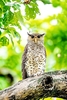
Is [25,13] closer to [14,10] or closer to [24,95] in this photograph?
[14,10]

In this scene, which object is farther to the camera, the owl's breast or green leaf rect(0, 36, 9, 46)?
the owl's breast

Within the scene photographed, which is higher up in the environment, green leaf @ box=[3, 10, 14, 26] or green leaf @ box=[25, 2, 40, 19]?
green leaf @ box=[25, 2, 40, 19]

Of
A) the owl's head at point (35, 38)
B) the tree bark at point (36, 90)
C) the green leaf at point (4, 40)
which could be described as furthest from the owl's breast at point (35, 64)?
the green leaf at point (4, 40)

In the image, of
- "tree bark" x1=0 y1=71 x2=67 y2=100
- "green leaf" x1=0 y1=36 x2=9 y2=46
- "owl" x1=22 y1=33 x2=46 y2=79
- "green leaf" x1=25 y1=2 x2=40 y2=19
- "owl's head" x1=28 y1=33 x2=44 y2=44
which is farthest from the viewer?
"owl's head" x1=28 y1=33 x2=44 y2=44

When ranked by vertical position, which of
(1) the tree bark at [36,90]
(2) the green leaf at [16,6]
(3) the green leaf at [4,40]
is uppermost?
(2) the green leaf at [16,6]

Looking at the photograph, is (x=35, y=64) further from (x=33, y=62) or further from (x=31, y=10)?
(x=31, y=10)

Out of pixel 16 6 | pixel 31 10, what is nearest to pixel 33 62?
pixel 31 10

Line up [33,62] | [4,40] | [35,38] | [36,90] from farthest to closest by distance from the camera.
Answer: [35,38]
[33,62]
[36,90]
[4,40]

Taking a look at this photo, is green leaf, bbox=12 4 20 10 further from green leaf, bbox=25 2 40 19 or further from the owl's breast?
the owl's breast

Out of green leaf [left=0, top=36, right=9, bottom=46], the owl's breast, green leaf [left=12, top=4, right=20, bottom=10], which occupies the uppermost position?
green leaf [left=12, top=4, right=20, bottom=10]

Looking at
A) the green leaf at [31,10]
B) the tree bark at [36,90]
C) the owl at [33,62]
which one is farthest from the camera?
the owl at [33,62]

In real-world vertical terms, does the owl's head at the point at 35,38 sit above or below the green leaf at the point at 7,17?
above

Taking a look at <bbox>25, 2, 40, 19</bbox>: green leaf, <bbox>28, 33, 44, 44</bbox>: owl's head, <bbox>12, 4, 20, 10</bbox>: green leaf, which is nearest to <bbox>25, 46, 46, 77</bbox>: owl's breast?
<bbox>28, 33, 44, 44</bbox>: owl's head

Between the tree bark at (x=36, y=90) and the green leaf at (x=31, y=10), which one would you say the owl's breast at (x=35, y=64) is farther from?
the green leaf at (x=31, y=10)
